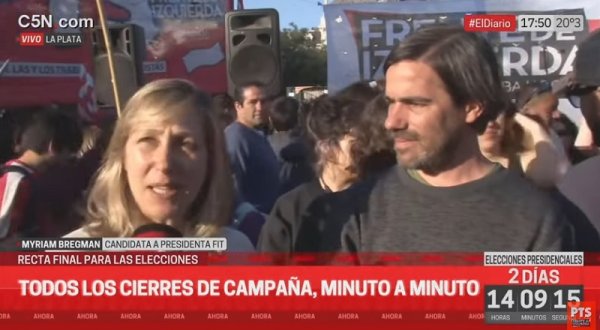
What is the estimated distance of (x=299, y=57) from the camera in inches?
91.2

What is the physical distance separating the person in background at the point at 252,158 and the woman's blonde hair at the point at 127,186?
0.04m

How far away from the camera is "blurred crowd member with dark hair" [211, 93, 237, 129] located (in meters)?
2.27

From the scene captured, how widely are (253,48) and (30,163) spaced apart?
2.50 ft

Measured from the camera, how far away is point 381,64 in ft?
7.26

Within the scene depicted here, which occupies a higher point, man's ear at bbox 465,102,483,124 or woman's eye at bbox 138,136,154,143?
man's ear at bbox 465,102,483,124

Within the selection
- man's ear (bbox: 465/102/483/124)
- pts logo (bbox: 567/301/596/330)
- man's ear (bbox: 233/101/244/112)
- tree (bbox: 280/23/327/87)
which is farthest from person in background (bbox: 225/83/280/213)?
pts logo (bbox: 567/301/596/330)

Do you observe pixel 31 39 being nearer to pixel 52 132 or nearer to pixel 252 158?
pixel 52 132

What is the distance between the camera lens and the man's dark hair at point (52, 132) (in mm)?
2297

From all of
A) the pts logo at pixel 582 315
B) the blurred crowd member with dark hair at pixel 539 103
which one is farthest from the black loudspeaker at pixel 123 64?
the pts logo at pixel 582 315

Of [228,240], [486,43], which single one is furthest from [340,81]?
[228,240]

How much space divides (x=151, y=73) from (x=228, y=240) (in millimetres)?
536

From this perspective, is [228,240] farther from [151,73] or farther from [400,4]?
[400,4]

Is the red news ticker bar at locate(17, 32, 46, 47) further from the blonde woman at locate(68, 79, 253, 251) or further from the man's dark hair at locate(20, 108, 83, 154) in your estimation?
the blonde woman at locate(68, 79, 253, 251)

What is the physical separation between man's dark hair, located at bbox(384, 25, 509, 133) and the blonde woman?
579mm
